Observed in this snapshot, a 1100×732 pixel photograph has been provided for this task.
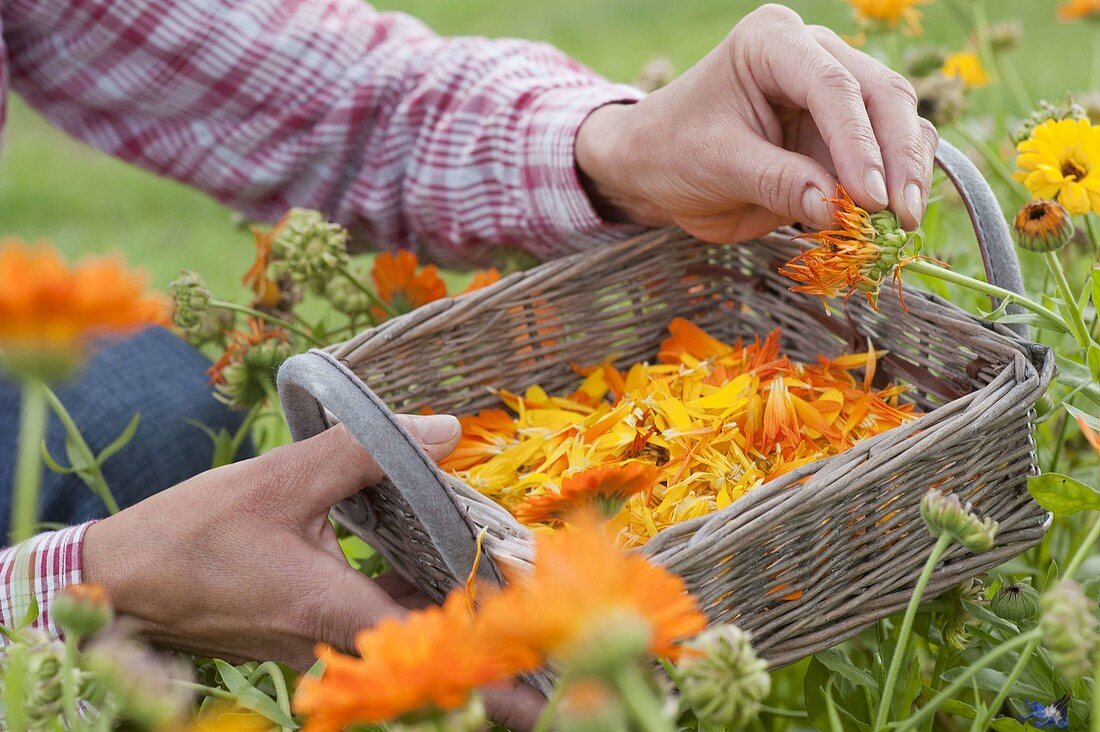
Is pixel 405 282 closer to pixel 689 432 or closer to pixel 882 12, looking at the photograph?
pixel 689 432

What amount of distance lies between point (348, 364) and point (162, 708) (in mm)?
476

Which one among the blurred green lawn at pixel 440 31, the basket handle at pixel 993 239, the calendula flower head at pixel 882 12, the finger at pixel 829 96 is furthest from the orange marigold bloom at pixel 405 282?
the blurred green lawn at pixel 440 31

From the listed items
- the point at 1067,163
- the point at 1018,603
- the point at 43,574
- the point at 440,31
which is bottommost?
the point at 440,31

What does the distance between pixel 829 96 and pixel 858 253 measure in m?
0.15

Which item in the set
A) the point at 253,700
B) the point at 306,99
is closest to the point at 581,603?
the point at 253,700

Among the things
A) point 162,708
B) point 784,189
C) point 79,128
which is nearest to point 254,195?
point 79,128

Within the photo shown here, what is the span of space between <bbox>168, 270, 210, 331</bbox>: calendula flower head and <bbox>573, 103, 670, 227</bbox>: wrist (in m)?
0.35

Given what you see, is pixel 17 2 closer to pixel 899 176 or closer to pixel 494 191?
pixel 494 191

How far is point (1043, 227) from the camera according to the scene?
0.75 metres

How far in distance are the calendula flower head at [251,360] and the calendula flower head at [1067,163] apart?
593mm

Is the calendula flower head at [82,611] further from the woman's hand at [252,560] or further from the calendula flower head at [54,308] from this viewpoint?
the woman's hand at [252,560]

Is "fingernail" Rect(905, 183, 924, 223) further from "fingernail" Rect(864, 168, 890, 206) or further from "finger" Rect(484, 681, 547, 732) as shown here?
"finger" Rect(484, 681, 547, 732)

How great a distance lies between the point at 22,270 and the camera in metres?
0.38

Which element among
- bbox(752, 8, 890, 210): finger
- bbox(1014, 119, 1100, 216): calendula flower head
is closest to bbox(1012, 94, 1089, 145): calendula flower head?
bbox(1014, 119, 1100, 216): calendula flower head
